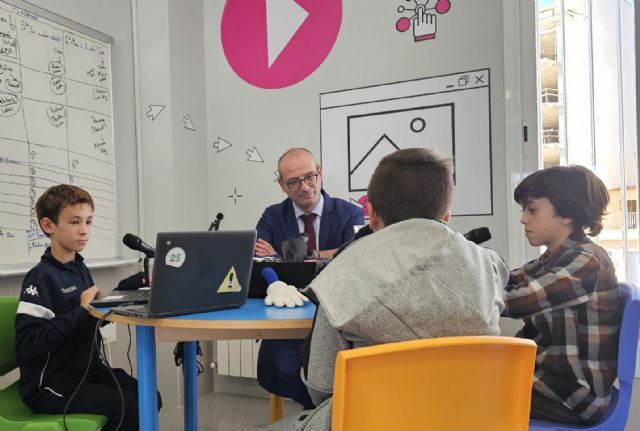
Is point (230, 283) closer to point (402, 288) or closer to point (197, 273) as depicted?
point (197, 273)

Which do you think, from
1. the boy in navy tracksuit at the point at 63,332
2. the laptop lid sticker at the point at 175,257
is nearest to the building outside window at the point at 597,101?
the laptop lid sticker at the point at 175,257

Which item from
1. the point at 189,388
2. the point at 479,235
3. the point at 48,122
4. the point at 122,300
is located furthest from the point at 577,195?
the point at 48,122

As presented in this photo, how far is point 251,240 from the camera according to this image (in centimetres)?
125

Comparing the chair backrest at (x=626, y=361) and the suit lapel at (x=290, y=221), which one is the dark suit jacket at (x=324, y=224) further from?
the chair backrest at (x=626, y=361)

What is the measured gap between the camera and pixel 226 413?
2672mm

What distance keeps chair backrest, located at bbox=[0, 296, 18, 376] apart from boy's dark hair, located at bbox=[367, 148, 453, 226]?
135 centimetres

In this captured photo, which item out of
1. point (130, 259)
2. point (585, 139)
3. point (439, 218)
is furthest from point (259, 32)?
point (439, 218)

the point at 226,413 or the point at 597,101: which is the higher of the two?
the point at 597,101

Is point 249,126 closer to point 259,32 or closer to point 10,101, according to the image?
point 259,32

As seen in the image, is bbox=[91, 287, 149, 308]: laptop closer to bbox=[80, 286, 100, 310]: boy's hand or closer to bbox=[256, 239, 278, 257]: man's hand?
bbox=[80, 286, 100, 310]: boy's hand

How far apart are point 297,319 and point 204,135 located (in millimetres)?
2295

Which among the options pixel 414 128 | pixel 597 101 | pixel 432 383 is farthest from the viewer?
pixel 414 128

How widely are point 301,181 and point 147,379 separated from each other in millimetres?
1186

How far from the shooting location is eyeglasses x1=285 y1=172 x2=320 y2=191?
223cm
